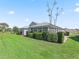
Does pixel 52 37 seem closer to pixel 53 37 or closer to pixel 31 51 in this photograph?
pixel 53 37

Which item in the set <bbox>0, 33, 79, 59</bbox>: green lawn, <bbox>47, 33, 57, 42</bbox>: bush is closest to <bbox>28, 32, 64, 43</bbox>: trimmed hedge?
<bbox>47, 33, 57, 42</bbox>: bush

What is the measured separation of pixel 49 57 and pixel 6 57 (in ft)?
13.5

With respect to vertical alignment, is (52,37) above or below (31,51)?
above

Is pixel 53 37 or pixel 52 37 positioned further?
pixel 52 37

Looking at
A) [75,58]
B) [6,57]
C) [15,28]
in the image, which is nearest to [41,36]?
[75,58]

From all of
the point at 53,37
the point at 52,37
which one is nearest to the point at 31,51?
the point at 53,37

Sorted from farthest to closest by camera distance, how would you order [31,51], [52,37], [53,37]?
[52,37] < [53,37] < [31,51]

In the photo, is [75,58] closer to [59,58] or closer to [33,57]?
[59,58]

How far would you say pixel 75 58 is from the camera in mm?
16953

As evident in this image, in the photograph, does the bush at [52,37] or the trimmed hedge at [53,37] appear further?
the bush at [52,37]

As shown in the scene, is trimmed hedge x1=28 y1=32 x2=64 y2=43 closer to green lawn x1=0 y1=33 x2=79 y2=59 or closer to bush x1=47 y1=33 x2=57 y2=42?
bush x1=47 y1=33 x2=57 y2=42

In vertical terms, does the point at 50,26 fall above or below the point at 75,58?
above

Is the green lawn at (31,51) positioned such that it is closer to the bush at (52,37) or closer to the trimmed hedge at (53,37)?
the trimmed hedge at (53,37)

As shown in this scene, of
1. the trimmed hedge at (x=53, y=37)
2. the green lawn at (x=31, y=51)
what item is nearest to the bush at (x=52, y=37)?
the trimmed hedge at (x=53, y=37)
